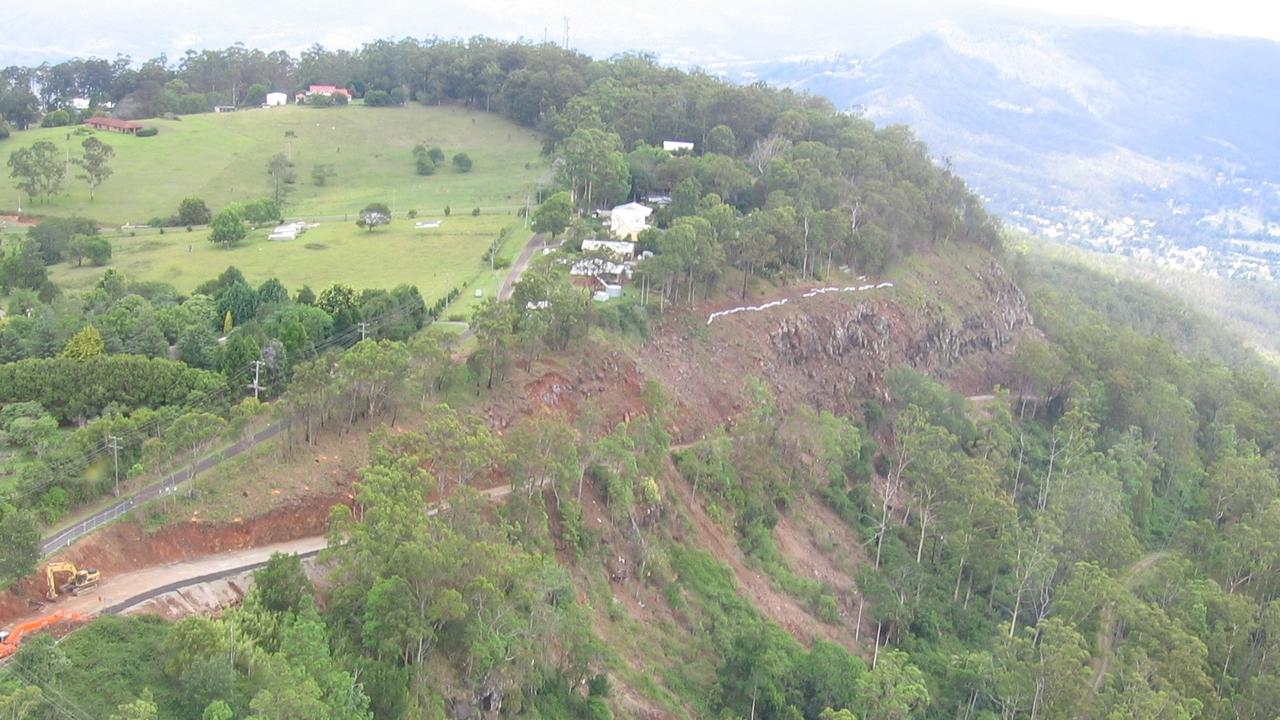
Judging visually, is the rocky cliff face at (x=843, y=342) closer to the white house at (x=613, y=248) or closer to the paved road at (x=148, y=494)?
the white house at (x=613, y=248)

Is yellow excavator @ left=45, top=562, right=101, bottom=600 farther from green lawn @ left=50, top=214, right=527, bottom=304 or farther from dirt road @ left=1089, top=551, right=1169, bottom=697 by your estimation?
dirt road @ left=1089, top=551, right=1169, bottom=697

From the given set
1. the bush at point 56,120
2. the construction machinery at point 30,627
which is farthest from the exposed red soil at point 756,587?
the bush at point 56,120

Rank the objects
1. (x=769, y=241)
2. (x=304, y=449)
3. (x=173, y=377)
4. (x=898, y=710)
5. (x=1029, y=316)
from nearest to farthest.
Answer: (x=898, y=710), (x=304, y=449), (x=173, y=377), (x=769, y=241), (x=1029, y=316)

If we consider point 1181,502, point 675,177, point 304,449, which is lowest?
point 1181,502

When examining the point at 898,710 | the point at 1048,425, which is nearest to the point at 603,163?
the point at 1048,425

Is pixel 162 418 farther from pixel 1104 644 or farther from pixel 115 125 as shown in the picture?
pixel 115 125

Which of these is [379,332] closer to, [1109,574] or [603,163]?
[603,163]
